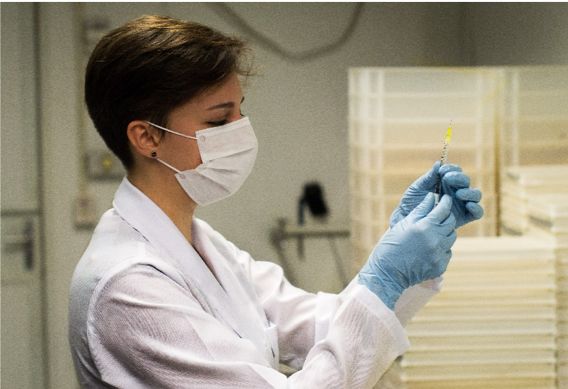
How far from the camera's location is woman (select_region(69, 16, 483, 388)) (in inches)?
36.7

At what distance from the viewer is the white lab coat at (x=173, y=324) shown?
921 mm

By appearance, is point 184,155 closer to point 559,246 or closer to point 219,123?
point 219,123

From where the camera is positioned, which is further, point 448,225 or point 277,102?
point 277,102

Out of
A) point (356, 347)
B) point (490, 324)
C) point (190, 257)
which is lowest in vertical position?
point (490, 324)

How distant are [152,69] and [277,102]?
1357mm

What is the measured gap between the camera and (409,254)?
41.1 inches

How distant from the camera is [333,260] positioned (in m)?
2.46

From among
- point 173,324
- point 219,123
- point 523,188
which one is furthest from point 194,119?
point 523,188

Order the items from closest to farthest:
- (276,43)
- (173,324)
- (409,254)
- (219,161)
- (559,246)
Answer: (173,324), (409,254), (219,161), (559,246), (276,43)

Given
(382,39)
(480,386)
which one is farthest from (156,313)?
(382,39)

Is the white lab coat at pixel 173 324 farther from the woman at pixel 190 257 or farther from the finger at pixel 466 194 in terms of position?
the finger at pixel 466 194

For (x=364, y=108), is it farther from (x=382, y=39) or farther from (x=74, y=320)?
(x=74, y=320)

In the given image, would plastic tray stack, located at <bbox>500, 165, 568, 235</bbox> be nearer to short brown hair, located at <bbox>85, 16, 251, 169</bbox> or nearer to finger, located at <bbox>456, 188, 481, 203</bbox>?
finger, located at <bbox>456, 188, 481, 203</bbox>

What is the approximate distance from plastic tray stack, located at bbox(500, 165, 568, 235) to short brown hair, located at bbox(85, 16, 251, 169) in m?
0.88
